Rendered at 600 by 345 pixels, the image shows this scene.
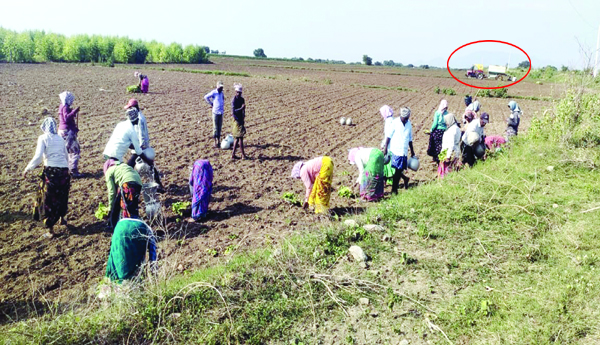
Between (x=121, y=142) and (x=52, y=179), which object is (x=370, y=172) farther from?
(x=52, y=179)

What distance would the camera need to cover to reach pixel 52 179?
6.29m

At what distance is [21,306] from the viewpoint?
4793 millimetres

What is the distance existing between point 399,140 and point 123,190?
4716 millimetres

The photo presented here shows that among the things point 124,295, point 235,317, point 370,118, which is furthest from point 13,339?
point 370,118

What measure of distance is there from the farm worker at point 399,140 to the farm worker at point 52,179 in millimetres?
5466

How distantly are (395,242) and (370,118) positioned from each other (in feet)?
44.5

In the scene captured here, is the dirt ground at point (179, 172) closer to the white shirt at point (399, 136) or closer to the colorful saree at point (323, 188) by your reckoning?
the colorful saree at point (323, 188)

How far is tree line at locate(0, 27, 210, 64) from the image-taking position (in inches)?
1737

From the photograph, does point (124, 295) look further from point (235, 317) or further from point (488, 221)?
point (488, 221)

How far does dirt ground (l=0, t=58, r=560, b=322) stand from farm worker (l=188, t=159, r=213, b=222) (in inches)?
8.4

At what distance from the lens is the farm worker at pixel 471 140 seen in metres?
8.59

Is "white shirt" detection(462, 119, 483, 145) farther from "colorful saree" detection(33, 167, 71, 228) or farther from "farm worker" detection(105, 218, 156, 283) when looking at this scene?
"colorful saree" detection(33, 167, 71, 228)

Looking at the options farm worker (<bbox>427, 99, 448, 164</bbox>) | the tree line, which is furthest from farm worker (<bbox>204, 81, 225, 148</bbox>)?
the tree line

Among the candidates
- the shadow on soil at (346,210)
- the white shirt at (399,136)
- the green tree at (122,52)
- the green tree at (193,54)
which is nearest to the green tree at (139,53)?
the green tree at (122,52)
